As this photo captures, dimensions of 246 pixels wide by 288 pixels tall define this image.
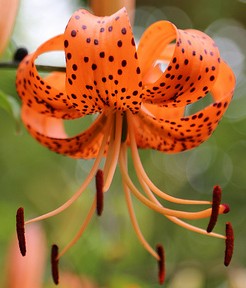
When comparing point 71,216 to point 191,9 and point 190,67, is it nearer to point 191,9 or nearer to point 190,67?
point 190,67

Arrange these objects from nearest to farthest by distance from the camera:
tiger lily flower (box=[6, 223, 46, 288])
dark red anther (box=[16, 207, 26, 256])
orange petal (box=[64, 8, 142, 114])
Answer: orange petal (box=[64, 8, 142, 114]), dark red anther (box=[16, 207, 26, 256]), tiger lily flower (box=[6, 223, 46, 288])

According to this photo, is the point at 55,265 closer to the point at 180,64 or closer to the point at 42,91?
the point at 42,91

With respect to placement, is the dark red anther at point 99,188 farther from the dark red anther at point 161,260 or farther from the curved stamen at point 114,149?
the dark red anther at point 161,260

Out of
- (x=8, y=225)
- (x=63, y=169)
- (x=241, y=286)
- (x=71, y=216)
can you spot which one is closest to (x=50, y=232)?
(x=71, y=216)

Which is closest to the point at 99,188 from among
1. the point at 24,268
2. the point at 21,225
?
the point at 21,225

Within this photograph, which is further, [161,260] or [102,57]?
[161,260]

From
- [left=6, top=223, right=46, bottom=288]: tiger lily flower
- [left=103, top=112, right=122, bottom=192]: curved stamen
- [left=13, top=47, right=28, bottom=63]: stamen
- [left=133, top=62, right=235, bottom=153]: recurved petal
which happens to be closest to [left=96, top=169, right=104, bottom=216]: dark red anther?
[left=103, top=112, right=122, bottom=192]: curved stamen

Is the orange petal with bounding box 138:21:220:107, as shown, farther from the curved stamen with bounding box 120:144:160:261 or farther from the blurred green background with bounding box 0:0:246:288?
the blurred green background with bounding box 0:0:246:288
